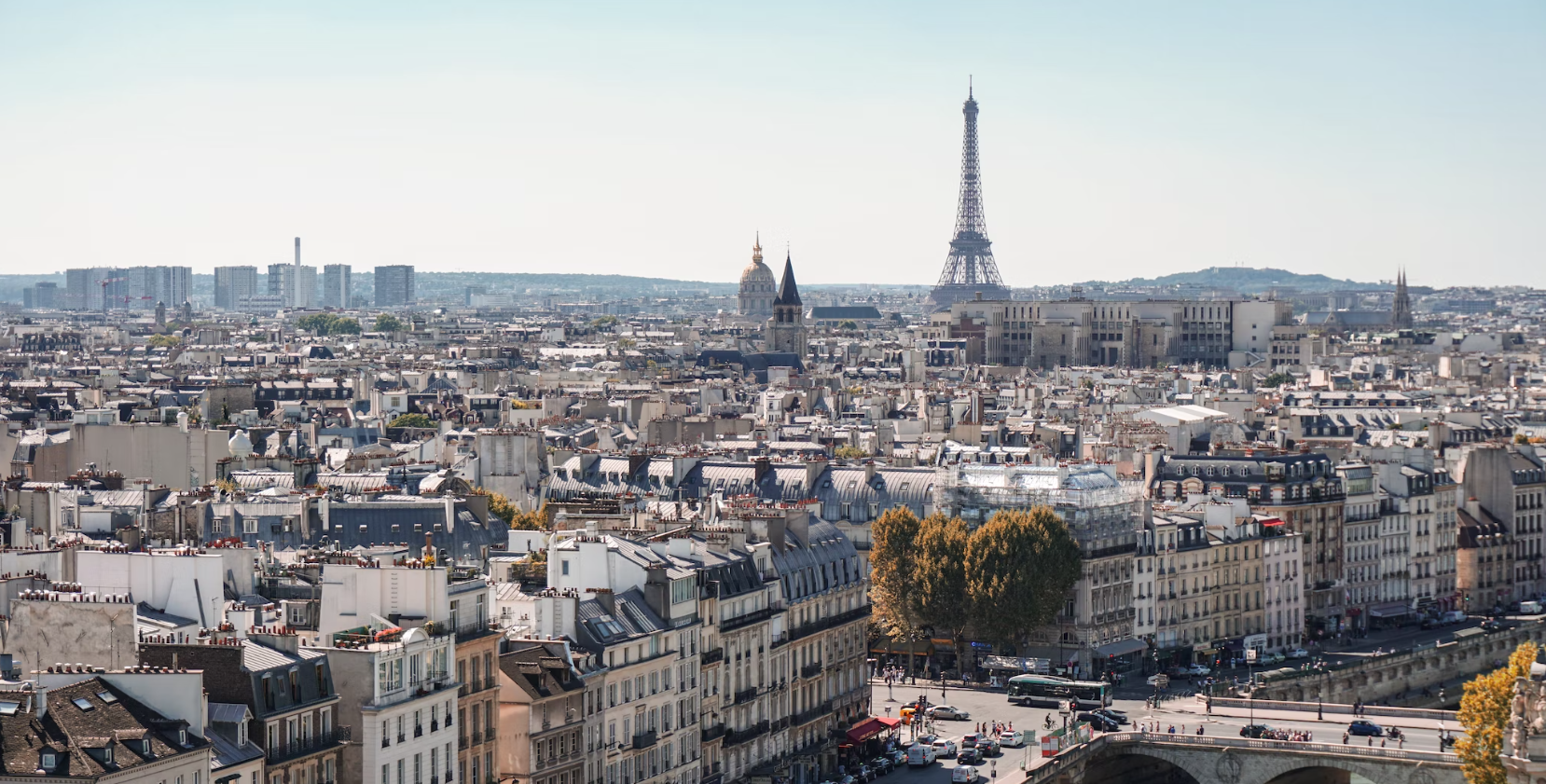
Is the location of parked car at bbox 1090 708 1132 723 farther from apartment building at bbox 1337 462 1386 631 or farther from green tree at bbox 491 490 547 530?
apartment building at bbox 1337 462 1386 631

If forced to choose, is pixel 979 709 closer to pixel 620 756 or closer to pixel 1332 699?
pixel 1332 699

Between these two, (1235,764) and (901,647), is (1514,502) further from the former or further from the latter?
(1235,764)

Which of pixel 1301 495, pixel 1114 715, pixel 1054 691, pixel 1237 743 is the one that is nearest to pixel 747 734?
pixel 1237 743

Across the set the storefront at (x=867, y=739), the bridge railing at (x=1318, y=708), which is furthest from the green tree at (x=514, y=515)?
the bridge railing at (x=1318, y=708)

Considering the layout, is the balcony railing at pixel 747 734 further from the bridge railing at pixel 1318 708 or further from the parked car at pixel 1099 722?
the bridge railing at pixel 1318 708

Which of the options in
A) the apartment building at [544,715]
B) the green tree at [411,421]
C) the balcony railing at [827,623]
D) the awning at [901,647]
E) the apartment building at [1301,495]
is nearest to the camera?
the apartment building at [544,715]

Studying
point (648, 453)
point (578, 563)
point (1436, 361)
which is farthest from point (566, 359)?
point (578, 563)
